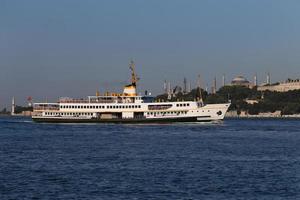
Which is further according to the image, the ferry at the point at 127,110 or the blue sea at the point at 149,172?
the ferry at the point at 127,110

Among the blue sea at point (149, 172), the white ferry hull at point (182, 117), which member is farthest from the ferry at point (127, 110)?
the blue sea at point (149, 172)

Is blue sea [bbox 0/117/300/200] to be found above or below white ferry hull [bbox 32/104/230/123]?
below

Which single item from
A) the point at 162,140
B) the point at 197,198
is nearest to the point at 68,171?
the point at 197,198

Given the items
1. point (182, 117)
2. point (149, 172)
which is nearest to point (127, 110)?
point (182, 117)

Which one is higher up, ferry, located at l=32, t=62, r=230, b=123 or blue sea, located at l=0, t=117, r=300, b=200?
ferry, located at l=32, t=62, r=230, b=123

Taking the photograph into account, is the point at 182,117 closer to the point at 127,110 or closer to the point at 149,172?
the point at 127,110

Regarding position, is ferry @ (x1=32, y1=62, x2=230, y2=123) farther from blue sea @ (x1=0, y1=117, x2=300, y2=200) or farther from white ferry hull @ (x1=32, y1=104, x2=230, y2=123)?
blue sea @ (x1=0, y1=117, x2=300, y2=200)

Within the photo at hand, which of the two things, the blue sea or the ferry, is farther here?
the ferry

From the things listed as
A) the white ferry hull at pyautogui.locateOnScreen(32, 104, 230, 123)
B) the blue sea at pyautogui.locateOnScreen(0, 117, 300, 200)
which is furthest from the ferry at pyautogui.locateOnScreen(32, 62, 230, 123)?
the blue sea at pyautogui.locateOnScreen(0, 117, 300, 200)

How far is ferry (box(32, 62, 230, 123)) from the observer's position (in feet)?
470

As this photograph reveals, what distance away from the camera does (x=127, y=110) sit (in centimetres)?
14700

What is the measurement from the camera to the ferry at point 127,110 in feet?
470

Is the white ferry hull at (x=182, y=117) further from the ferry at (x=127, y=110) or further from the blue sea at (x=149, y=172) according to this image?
the blue sea at (x=149, y=172)

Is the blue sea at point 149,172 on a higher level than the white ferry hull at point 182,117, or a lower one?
lower
